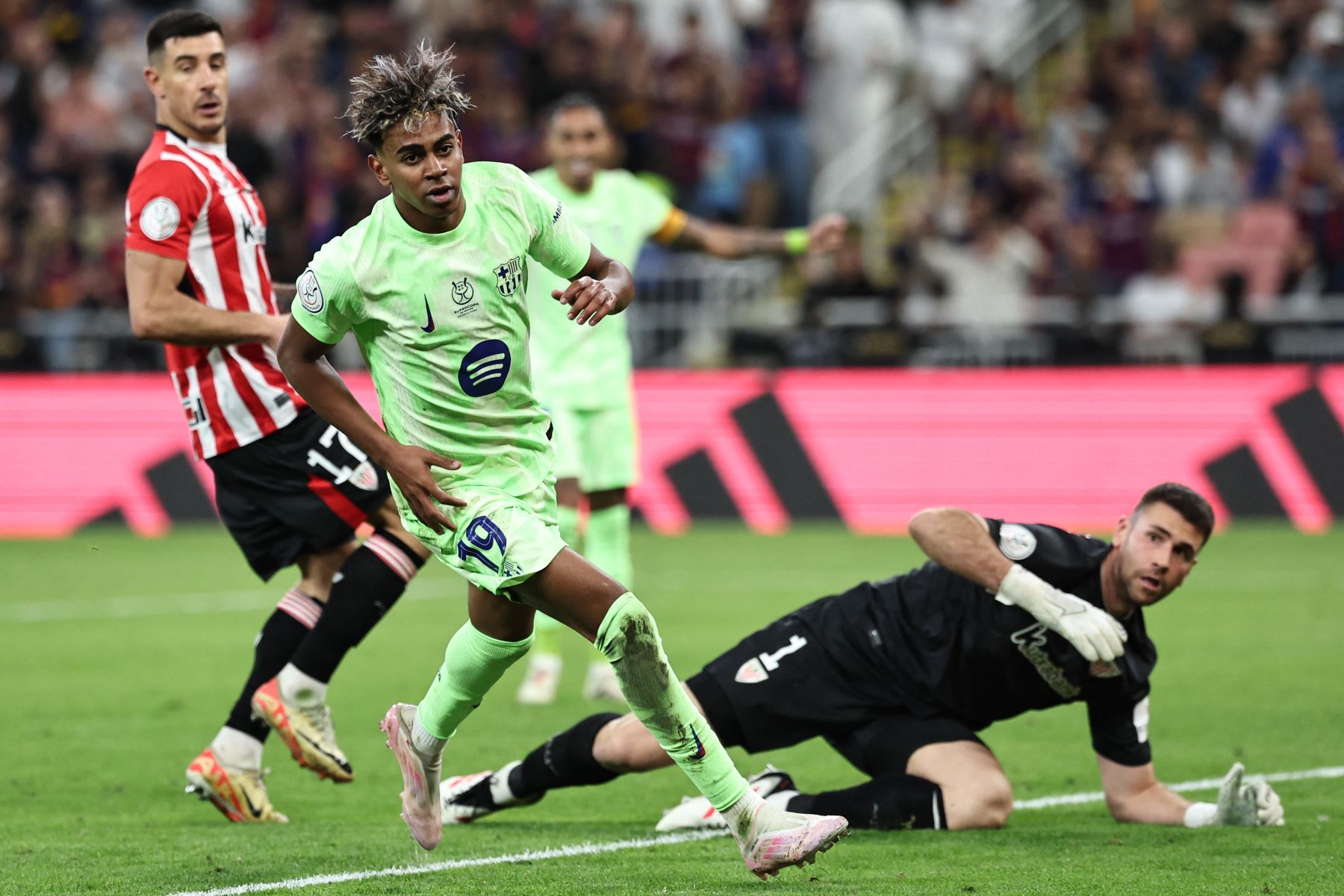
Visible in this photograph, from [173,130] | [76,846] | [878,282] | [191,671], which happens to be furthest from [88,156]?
[76,846]

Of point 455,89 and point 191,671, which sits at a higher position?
point 455,89

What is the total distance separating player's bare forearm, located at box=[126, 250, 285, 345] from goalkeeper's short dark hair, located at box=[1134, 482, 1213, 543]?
2757mm

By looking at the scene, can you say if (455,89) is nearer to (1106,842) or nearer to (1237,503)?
(1106,842)

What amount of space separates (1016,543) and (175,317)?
107 inches

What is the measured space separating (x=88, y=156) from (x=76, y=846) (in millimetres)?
15201

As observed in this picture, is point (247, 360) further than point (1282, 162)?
No

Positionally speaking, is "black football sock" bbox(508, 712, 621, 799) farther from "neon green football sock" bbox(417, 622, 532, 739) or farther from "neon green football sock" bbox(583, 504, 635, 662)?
"neon green football sock" bbox(583, 504, 635, 662)

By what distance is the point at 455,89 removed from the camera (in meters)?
5.01

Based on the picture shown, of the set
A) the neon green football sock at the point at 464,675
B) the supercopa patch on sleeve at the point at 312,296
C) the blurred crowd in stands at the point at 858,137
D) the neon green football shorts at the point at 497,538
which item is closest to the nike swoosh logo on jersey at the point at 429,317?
the supercopa patch on sleeve at the point at 312,296

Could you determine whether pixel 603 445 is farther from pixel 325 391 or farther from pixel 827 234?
pixel 325 391

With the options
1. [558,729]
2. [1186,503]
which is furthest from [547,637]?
[1186,503]

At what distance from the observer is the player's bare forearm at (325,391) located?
4930mm

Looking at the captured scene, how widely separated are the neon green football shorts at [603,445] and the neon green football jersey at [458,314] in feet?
12.1

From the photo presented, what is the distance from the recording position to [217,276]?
242 inches
